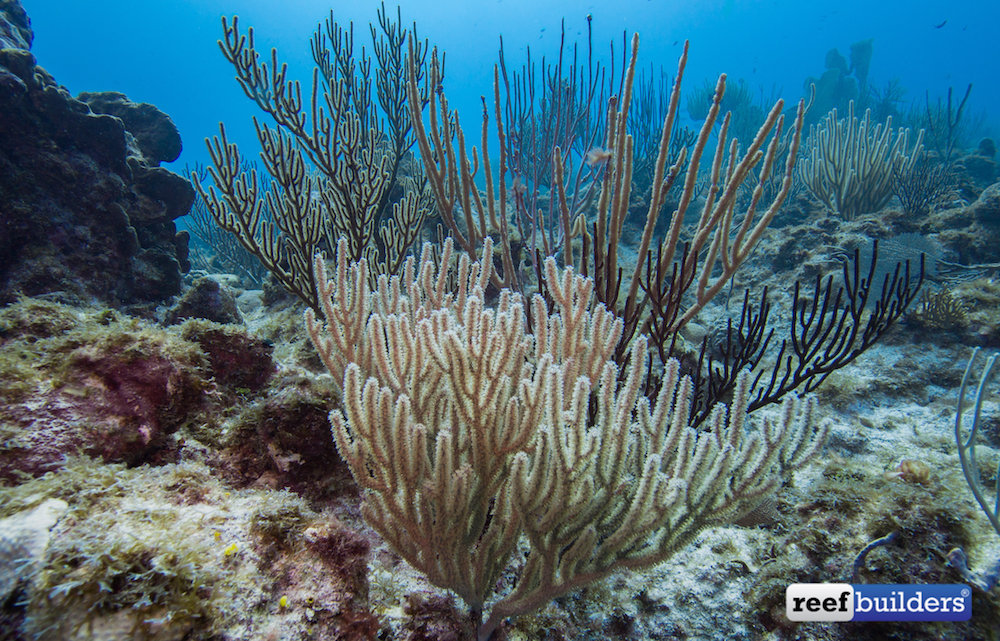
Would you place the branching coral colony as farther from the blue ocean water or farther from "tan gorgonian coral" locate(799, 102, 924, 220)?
the blue ocean water

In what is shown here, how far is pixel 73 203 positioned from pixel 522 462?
22.8 ft

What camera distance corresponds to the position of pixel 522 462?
1.48 meters

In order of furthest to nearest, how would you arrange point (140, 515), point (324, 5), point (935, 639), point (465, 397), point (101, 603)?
point (324, 5) → point (465, 397) → point (935, 639) → point (140, 515) → point (101, 603)

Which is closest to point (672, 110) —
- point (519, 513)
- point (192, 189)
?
point (519, 513)

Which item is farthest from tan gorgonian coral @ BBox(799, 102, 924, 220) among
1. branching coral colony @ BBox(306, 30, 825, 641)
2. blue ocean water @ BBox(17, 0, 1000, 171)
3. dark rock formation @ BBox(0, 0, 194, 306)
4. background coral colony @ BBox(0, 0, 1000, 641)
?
blue ocean water @ BBox(17, 0, 1000, 171)

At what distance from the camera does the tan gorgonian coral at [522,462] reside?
1.48 m

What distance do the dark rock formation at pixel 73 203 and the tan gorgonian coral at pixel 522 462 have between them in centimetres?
559

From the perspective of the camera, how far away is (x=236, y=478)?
183 cm

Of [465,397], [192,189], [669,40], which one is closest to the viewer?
[465,397]

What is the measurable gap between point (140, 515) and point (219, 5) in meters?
128

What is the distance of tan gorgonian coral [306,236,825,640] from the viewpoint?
4.87 ft

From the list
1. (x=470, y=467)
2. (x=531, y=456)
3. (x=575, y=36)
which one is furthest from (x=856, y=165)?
(x=575, y=36)

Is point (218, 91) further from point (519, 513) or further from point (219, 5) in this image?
point (519, 513)

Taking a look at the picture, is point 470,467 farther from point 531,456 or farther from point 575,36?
point 575,36
